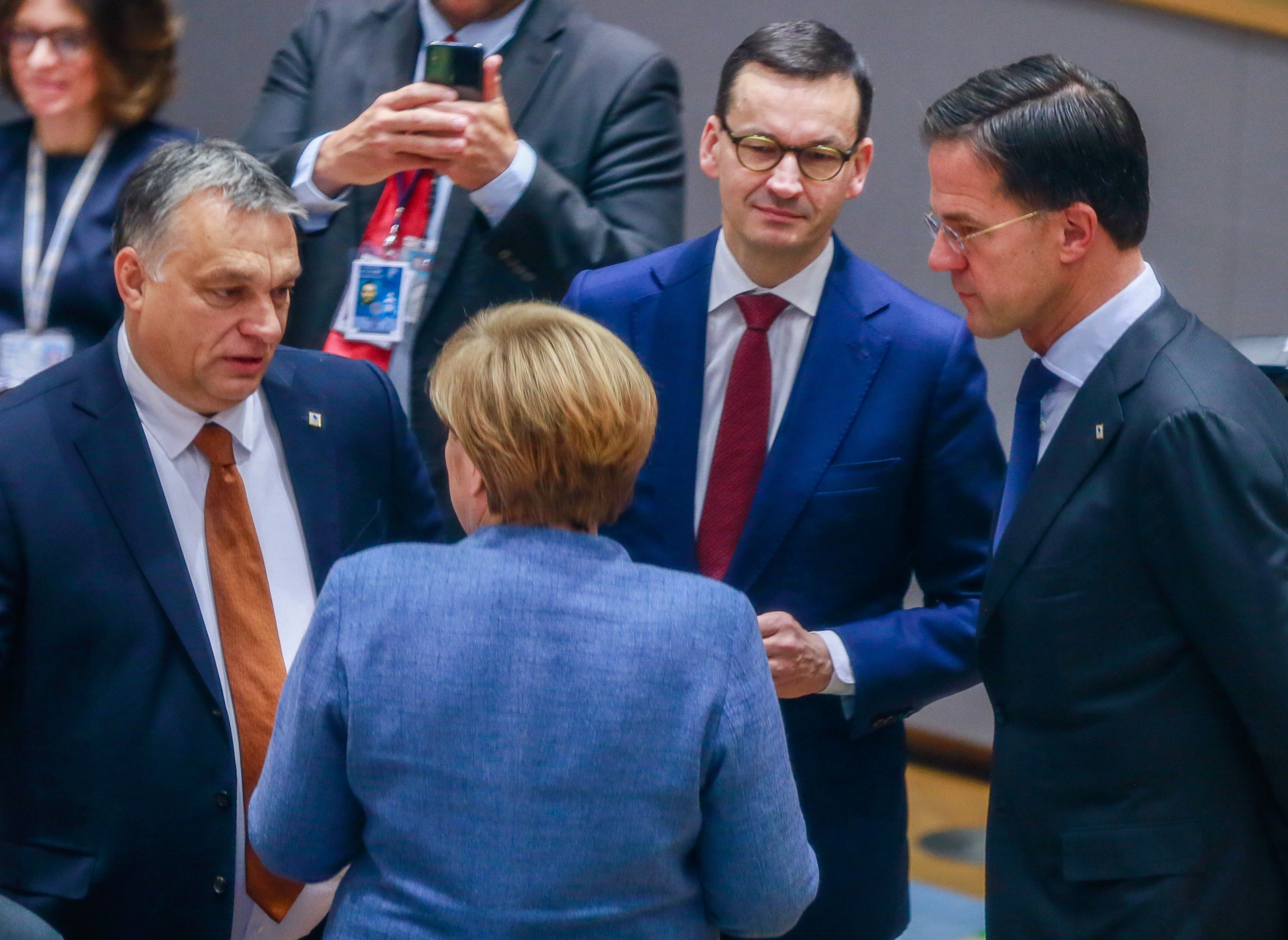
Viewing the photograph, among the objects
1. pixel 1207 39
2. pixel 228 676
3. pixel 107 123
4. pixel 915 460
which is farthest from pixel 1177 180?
pixel 228 676

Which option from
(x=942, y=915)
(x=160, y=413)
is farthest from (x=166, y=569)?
(x=942, y=915)

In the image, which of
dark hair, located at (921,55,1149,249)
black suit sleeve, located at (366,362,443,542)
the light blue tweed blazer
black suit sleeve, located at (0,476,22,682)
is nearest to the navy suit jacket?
black suit sleeve, located at (0,476,22,682)

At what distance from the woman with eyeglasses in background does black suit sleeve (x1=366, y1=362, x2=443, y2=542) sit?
0.82 m

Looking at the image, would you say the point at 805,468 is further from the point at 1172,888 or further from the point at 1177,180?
the point at 1177,180

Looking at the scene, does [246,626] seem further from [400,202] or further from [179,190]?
[400,202]

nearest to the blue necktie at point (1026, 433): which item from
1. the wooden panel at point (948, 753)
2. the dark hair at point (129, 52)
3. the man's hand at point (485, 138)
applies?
the man's hand at point (485, 138)

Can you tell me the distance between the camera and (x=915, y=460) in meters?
2.30

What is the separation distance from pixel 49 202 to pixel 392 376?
2.70ft

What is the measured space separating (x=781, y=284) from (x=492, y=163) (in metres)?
0.55

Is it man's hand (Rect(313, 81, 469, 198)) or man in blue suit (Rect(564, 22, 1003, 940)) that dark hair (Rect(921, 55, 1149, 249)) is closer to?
man in blue suit (Rect(564, 22, 1003, 940))

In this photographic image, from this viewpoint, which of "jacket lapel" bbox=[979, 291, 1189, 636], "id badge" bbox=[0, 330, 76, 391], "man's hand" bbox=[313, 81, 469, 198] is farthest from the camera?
"id badge" bbox=[0, 330, 76, 391]

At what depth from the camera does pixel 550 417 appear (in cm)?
161

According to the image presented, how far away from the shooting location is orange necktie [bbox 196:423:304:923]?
7.01 feet

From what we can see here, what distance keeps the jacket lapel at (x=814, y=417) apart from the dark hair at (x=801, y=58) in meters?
0.29
